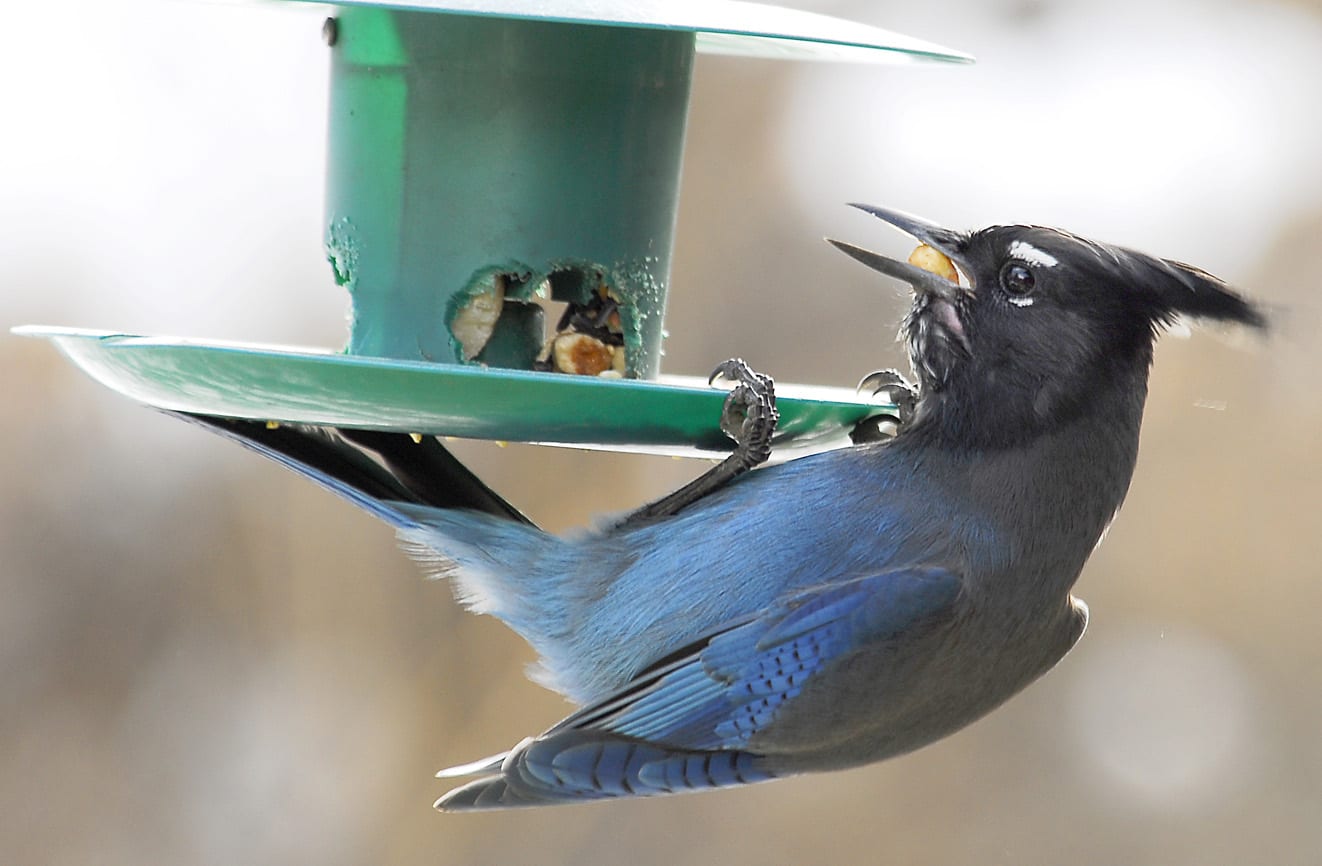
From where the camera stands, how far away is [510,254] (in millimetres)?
3354

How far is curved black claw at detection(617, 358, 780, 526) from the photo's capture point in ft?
10.3

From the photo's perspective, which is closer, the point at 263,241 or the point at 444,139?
the point at 444,139

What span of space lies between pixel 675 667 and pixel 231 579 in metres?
4.11

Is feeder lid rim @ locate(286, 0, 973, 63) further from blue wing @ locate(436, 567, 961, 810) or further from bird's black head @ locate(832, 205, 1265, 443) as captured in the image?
blue wing @ locate(436, 567, 961, 810)

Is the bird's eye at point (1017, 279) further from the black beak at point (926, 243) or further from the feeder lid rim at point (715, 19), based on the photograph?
the feeder lid rim at point (715, 19)

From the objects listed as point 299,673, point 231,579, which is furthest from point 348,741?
point 231,579

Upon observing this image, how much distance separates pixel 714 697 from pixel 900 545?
0.46 metres

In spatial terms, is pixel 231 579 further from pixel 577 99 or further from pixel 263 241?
pixel 577 99

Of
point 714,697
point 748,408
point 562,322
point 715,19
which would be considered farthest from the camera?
point 562,322

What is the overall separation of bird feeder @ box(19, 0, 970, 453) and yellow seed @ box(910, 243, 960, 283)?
1.03 ft

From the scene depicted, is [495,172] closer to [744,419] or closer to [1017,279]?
[744,419]

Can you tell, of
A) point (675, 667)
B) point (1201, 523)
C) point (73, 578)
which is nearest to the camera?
point (675, 667)

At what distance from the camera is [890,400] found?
11.7 feet

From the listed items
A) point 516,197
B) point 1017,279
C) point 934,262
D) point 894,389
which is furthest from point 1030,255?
point 516,197
